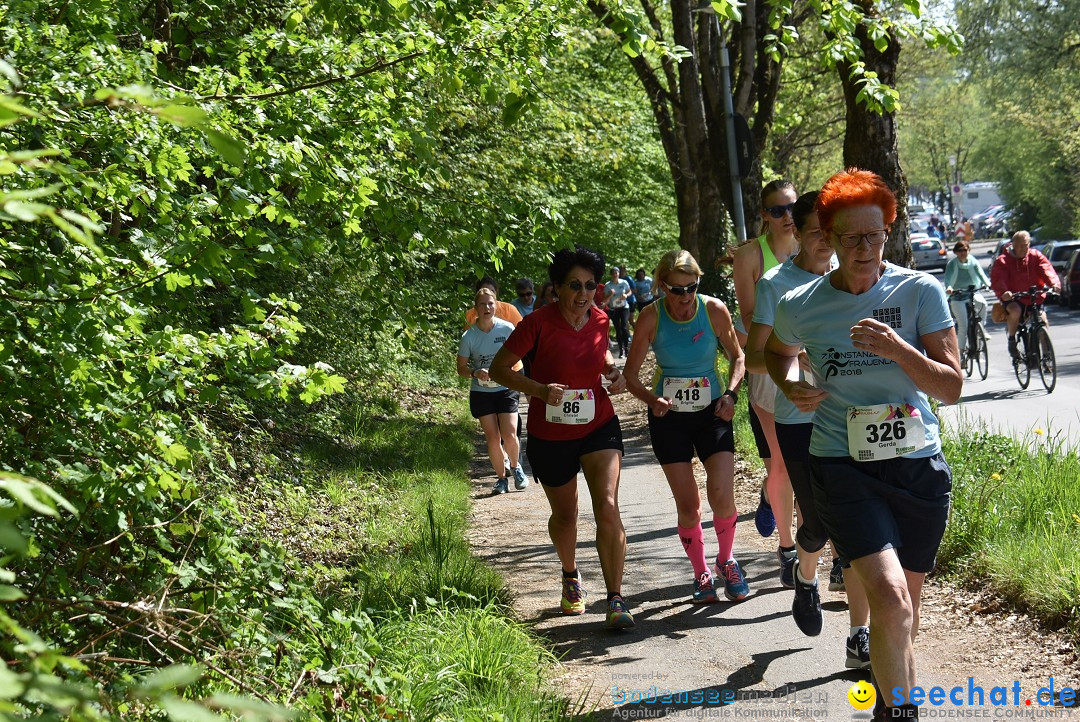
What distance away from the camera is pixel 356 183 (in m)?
6.16

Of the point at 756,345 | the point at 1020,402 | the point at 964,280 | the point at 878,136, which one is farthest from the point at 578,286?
the point at 964,280

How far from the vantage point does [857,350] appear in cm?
422

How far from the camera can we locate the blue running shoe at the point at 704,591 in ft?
21.8

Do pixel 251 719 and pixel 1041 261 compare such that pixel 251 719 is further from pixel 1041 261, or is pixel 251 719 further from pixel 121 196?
pixel 1041 261

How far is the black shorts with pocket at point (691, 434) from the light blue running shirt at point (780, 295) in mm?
868

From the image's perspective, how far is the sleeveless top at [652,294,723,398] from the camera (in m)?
6.62

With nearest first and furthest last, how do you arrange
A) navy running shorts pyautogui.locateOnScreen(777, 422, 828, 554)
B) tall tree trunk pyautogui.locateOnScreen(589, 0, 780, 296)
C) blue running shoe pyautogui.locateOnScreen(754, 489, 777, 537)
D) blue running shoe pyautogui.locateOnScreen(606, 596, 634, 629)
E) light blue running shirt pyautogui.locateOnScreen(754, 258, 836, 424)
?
navy running shorts pyautogui.locateOnScreen(777, 422, 828, 554) → light blue running shirt pyautogui.locateOnScreen(754, 258, 836, 424) → blue running shoe pyautogui.locateOnScreen(606, 596, 634, 629) → blue running shoe pyautogui.locateOnScreen(754, 489, 777, 537) → tall tree trunk pyautogui.locateOnScreen(589, 0, 780, 296)

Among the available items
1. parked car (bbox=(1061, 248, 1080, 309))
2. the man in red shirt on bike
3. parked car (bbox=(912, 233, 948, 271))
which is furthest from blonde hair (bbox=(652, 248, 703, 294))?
parked car (bbox=(912, 233, 948, 271))

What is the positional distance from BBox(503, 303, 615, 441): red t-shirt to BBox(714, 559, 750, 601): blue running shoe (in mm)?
1132

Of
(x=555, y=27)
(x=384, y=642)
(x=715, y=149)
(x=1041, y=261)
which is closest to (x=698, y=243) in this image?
(x=715, y=149)

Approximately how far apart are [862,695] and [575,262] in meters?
2.81

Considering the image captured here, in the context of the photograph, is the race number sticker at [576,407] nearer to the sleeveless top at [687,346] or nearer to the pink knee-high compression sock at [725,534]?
the sleeveless top at [687,346]

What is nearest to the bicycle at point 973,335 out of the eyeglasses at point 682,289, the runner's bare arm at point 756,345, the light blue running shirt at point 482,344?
the light blue running shirt at point 482,344

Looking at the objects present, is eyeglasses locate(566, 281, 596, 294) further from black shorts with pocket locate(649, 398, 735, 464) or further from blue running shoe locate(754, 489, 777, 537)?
blue running shoe locate(754, 489, 777, 537)
